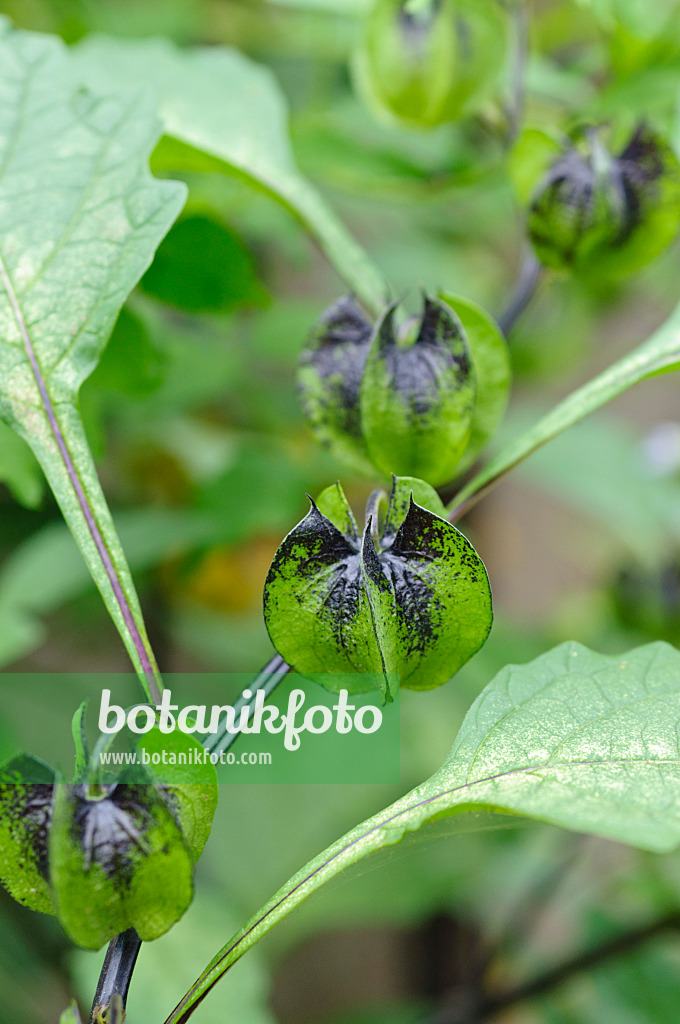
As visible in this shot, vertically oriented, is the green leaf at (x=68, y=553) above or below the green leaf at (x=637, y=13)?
below

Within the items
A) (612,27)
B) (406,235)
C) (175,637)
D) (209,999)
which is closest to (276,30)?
(406,235)

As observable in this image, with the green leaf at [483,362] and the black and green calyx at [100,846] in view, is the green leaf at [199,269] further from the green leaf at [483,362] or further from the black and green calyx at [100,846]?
the black and green calyx at [100,846]

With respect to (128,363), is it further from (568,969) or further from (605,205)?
(568,969)

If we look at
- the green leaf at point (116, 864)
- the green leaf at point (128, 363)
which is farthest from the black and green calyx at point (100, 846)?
the green leaf at point (128, 363)

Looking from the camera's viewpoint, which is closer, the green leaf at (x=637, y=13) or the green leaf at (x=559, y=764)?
the green leaf at (x=559, y=764)

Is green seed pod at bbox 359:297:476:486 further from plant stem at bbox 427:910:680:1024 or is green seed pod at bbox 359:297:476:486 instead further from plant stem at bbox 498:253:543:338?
plant stem at bbox 427:910:680:1024

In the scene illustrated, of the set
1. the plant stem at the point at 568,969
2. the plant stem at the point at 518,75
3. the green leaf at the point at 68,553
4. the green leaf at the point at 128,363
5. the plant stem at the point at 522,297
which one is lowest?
the plant stem at the point at 568,969

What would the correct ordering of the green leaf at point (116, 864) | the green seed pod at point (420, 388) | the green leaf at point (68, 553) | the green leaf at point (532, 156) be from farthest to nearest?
the green leaf at point (68, 553) < the green leaf at point (532, 156) < the green seed pod at point (420, 388) < the green leaf at point (116, 864)

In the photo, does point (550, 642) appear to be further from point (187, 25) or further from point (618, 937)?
point (187, 25)

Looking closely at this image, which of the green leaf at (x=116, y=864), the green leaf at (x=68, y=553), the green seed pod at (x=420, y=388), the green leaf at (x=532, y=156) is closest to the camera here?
the green leaf at (x=116, y=864)
